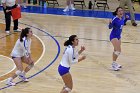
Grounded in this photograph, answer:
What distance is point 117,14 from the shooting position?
1059 centimetres

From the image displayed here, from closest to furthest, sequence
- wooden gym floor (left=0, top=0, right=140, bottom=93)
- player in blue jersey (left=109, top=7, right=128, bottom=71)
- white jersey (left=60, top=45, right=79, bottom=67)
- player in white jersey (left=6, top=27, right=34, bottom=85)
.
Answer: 1. white jersey (left=60, top=45, right=79, bottom=67)
2. player in white jersey (left=6, top=27, right=34, bottom=85)
3. wooden gym floor (left=0, top=0, right=140, bottom=93)
4. player in blue jersey (left=109, top=7, right=128, bottom=71)

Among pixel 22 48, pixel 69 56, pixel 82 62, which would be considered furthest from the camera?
pixel 82 62

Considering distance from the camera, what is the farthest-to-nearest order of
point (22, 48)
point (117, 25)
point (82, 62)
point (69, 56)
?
point (82, 62) < point (117, 25) < point (22, 48) < point (69, 56)

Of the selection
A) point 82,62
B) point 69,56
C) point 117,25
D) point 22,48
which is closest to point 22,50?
point 22,48

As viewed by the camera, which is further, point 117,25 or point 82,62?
point 82,62

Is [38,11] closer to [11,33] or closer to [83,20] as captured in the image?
[83,20]

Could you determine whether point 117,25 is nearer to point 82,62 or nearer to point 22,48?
point 82,62

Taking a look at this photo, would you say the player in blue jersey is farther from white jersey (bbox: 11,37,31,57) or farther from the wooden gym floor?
white jersey (bbox: 11,37,31,57)

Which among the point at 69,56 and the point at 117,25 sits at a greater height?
the point at 117,25

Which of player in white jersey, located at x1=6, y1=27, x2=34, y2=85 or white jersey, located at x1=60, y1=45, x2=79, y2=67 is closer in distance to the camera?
white jersey, located at x1=60, y1=45, x2=79, y2=67

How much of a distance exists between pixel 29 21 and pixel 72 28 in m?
2.77

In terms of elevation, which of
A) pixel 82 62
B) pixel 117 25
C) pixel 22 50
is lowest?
pixel 82 62

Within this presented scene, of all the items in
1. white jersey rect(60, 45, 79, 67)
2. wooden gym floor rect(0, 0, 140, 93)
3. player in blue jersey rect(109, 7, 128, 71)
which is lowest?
wooden gym floor rect(0, 0, 140, 93)

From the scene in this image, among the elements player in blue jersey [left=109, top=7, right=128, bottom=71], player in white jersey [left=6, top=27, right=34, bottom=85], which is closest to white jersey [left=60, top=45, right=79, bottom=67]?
player in white jersey [left=6, top=27, right=34, bottom=85]
